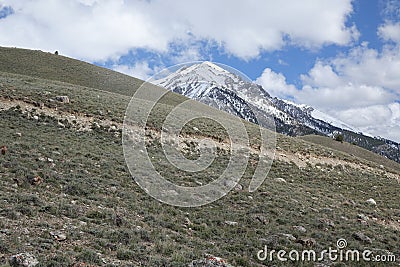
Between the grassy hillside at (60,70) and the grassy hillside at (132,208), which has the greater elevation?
the grassy hillside at (60,70)

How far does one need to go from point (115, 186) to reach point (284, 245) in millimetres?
Answer: 7078

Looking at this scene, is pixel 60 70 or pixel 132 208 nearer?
pixel 132 208

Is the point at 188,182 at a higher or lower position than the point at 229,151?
lower

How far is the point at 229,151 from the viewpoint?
82.0ft

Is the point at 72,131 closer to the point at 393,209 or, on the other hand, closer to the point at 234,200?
the point at 234,200

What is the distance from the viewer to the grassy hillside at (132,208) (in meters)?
7.84

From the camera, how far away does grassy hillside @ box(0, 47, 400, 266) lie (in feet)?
25.7

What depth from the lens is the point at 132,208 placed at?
11273 mm

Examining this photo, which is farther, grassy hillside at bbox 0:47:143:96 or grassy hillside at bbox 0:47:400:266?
grassy hillside at bbox 0:47:143:96

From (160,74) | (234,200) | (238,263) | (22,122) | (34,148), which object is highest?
(160,74)

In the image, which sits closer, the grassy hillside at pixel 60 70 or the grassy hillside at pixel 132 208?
the grassy hillside at pixel 132 208

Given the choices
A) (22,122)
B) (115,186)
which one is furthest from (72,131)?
(115,186)

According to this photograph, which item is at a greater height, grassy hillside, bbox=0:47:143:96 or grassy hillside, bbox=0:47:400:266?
grassy hillside, bbox=0:47:143:96

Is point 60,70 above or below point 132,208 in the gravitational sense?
above
